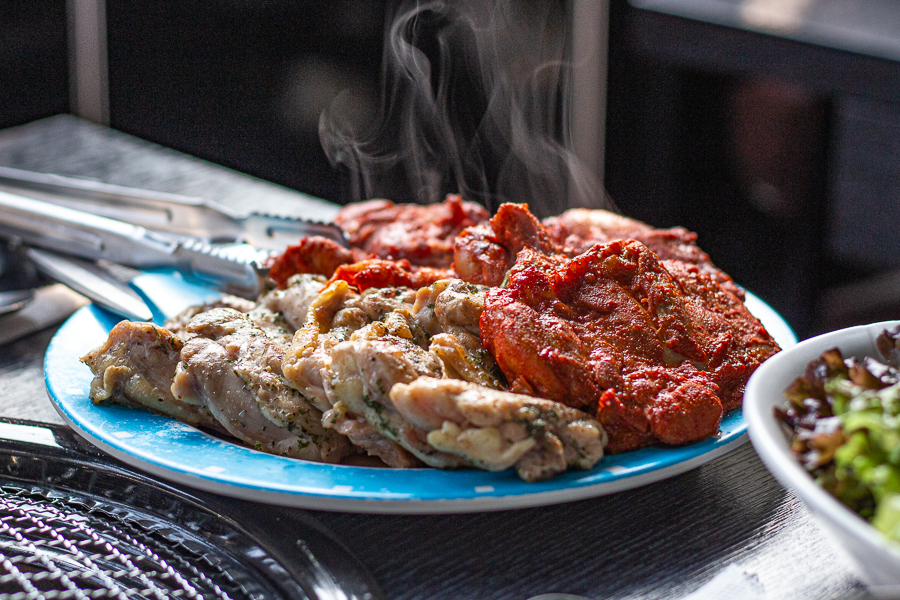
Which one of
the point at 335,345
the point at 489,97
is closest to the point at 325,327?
the point at 335,345

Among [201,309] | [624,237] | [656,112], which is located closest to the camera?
[201,309]

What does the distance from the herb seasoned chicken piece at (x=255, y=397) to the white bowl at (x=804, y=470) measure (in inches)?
24.7

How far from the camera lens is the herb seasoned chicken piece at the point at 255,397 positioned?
132cm

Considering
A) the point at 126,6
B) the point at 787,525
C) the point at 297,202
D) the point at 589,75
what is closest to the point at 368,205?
the point at 297,202

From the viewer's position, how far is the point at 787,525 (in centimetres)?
123

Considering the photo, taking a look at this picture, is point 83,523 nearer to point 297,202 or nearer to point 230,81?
point 297,202

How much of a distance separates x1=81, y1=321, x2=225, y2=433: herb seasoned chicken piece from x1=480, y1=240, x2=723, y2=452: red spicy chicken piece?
528 millimetres

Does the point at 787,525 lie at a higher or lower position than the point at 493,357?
lower

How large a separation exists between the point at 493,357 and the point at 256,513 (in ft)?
1.44

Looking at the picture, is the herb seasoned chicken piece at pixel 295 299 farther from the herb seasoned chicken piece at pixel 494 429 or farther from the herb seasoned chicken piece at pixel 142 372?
the herb seasoned chicken piece at pixel 494 429

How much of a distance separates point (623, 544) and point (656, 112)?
347 centimetres

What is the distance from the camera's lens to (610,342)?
1.35 m

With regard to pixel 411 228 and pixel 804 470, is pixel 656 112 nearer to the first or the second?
pixel 411 228

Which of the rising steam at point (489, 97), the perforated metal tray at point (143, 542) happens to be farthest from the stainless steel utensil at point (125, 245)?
the rising steam at point (489, 97)
